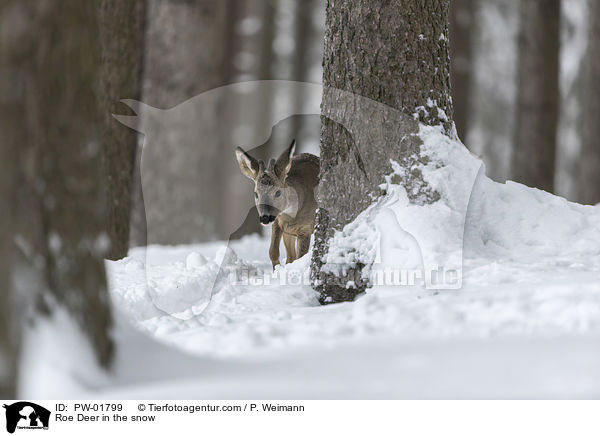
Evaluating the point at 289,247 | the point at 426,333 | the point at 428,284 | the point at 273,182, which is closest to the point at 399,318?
the point at 426,333

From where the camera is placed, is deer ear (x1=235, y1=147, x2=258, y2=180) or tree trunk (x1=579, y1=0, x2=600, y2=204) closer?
deer ear (x1=235, y1=147, x2=258, y2=180)

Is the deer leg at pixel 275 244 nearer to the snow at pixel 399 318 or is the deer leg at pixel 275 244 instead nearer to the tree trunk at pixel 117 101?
the snow at pixel 399 318

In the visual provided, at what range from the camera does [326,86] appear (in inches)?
182

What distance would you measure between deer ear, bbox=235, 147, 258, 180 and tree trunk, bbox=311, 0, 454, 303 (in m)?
1.57

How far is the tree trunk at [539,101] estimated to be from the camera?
980 centimetres

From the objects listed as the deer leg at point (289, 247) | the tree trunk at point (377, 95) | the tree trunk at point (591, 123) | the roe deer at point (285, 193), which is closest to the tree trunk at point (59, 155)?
the tree trunk at point (377, 95)

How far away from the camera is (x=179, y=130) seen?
9.42 metres

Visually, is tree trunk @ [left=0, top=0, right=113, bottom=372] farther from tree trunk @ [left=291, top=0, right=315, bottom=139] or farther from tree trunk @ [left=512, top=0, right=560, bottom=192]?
tree trunk @ [left=291, top=0, right=315, bottom=139]

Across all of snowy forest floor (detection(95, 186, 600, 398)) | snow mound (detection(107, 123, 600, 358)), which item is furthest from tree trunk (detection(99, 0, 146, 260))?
snowy forest floor (detection(95, 186, 600, 398))

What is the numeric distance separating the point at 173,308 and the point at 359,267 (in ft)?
5.14

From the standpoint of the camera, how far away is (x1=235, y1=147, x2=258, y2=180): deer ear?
19.7 ft

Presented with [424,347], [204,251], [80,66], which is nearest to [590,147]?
[204,251]
